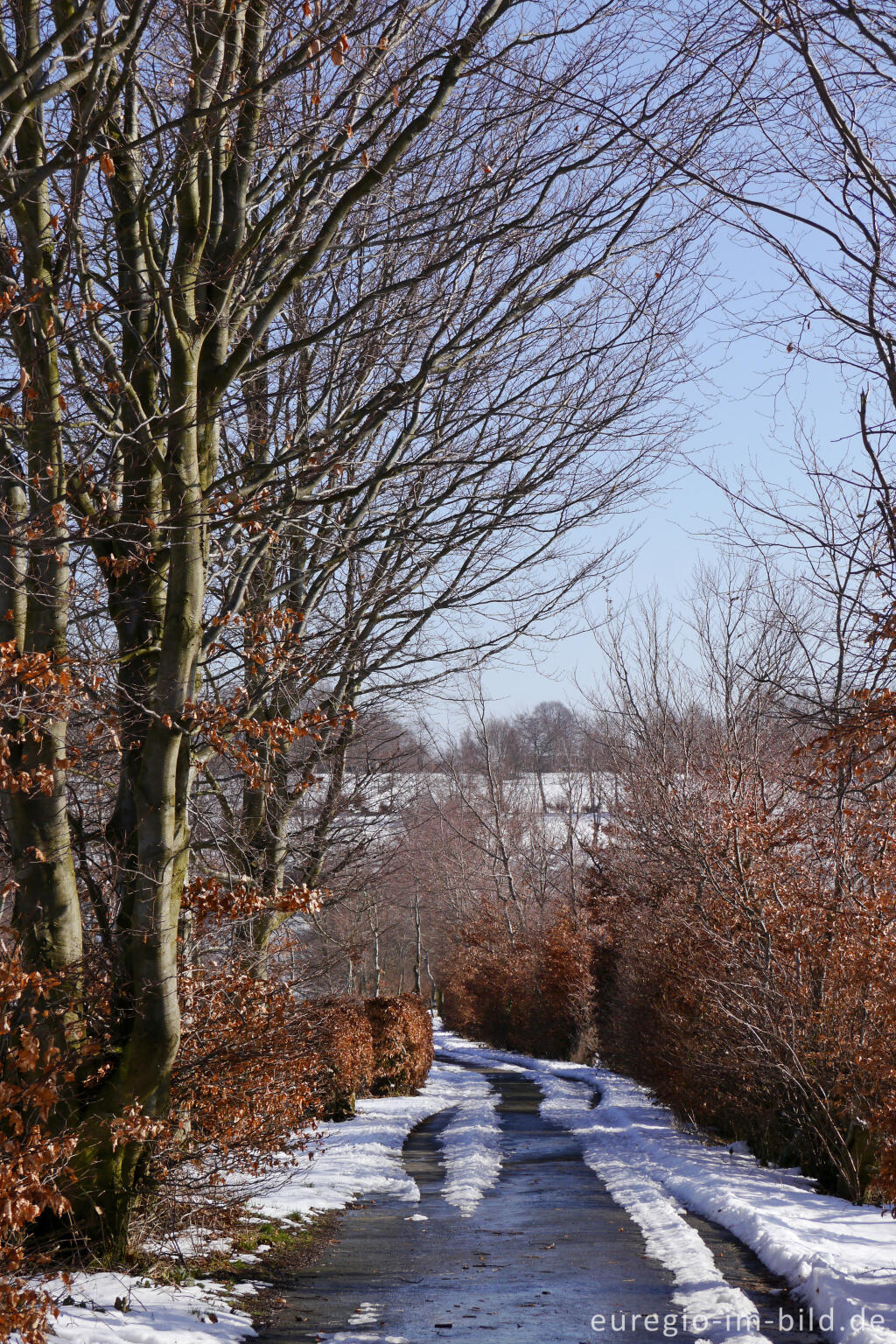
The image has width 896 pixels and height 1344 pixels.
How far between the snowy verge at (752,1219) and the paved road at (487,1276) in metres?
0.21

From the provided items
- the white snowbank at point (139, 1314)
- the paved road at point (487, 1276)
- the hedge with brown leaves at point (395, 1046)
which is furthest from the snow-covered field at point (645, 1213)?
the hedge with brown leaves at point (395, 1046)

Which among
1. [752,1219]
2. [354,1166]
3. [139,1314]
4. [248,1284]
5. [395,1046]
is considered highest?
[139,1314]

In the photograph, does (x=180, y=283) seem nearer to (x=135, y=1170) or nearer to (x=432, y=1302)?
(x=135, y=1170)

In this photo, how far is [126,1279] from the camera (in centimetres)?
551

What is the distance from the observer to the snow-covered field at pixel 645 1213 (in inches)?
207

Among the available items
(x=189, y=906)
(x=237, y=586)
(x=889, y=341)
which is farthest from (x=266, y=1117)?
(x=889, y=341)

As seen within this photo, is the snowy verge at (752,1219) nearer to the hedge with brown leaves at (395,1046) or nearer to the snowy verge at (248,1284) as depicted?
the snowy verge at (248,1284)

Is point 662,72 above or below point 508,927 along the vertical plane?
above

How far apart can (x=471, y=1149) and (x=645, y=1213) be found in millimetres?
4401

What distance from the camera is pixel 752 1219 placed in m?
7.67

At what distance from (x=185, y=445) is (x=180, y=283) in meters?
0.94

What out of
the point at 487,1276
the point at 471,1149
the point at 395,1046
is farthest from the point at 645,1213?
the point at 395,1046

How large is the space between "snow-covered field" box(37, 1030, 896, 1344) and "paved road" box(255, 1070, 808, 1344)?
0.68 ft

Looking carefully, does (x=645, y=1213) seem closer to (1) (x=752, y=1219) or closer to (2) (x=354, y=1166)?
(1) (x=752, y=1219)
